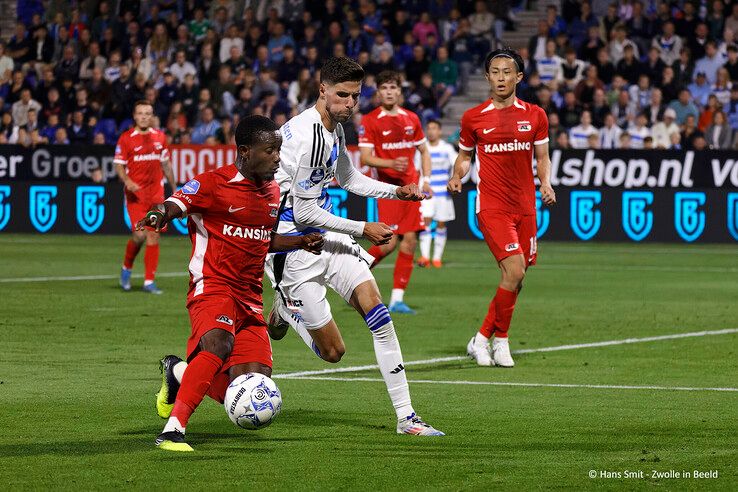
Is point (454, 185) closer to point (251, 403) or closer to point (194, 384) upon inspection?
point (251, 403)

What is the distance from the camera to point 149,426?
860cm

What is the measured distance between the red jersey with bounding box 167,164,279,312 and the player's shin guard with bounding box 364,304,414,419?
2.72ft

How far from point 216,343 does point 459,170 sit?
189 inches

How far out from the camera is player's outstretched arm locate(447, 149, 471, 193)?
38.8 ft

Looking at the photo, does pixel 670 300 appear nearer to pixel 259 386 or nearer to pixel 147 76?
pixel 259 386

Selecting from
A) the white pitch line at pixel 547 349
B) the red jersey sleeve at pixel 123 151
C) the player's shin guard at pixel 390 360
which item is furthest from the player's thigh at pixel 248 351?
the red jersey sleeve at pixel 123 151

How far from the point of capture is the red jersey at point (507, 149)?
482 inches

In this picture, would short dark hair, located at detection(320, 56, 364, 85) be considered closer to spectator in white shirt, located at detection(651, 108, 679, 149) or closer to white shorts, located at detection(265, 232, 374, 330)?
white shorts, located at detection(265, 232, 374, 330)

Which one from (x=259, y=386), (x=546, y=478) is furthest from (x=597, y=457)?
(x=259, y=386)

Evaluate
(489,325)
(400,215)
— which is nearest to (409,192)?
(489,325)

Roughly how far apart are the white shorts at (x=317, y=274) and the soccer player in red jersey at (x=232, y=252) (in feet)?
2.64

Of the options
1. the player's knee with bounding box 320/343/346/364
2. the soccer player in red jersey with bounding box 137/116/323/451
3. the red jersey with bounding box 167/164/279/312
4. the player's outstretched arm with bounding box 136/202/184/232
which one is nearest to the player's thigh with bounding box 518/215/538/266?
the player's knee with bounding box 320/343/346/364

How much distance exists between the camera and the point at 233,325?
314 inches

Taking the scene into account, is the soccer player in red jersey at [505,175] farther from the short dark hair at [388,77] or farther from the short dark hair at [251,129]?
the short dark hair at [251,129]
